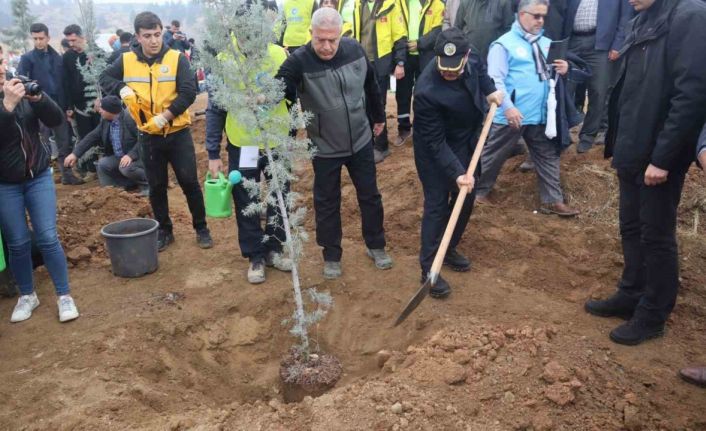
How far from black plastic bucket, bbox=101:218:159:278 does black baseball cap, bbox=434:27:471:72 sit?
9.80 feet

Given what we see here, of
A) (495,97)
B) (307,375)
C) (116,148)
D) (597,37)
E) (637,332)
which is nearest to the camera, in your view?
(637,332)

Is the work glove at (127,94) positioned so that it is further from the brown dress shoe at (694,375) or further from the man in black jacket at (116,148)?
the brown dress shoe at (694,375)

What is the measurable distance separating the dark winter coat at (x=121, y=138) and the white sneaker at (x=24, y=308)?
269cm

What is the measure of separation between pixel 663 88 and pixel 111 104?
575cm

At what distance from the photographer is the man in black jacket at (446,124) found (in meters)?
3.74

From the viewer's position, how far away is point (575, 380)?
117 inches

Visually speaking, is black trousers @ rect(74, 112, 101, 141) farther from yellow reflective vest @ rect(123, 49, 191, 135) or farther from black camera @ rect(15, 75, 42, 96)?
black camera @ rect(15, 75, 42, 96)

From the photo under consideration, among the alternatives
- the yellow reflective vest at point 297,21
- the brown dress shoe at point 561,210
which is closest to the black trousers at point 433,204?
the brown dress shoe at point 561,210

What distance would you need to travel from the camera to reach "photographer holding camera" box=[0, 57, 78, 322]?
144 inches

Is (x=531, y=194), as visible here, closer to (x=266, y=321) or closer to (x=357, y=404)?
(x=266, y=321)

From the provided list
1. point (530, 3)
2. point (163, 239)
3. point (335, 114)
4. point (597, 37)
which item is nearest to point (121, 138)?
point (163, 239)

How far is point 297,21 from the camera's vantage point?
6.93m

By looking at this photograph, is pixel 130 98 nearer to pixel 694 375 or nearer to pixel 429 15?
pixel 429 15

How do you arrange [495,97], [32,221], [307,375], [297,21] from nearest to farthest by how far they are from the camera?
[307,375] → [32,221] → [495,97] → [297,21]
